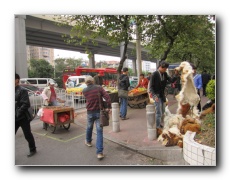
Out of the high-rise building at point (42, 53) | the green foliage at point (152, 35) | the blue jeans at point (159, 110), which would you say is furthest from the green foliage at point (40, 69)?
the blue jeans at point (159, 110)

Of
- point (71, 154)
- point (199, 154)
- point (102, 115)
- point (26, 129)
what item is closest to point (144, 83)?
point (102, 115)

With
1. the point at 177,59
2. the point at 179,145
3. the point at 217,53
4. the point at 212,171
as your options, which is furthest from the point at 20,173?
the point at 177,59

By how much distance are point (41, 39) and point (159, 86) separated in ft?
10.3

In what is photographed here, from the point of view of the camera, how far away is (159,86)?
4891 mm

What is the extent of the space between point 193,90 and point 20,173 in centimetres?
375

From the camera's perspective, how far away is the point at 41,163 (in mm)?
4129

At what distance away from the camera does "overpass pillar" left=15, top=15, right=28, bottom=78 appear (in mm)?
3887

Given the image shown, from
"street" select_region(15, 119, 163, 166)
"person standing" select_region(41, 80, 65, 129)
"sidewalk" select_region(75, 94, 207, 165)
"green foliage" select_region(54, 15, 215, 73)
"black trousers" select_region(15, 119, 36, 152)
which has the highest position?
"green foliage" select_region(54, 15, 215, 73)

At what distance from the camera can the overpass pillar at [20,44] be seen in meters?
3.89

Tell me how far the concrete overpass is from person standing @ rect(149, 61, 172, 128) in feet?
7.26

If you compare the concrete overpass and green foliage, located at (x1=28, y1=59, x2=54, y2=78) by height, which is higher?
the concrete overpass

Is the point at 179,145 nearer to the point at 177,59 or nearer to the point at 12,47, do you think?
the point at 12,47

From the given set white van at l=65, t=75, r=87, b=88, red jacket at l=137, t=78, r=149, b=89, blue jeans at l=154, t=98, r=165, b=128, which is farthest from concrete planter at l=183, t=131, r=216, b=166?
white van at l=65, t=75, r=87, b=88

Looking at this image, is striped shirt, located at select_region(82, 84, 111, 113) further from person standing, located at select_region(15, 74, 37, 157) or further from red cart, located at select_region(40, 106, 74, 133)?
red cart, located at select_region(40, 106, 74, 133)
